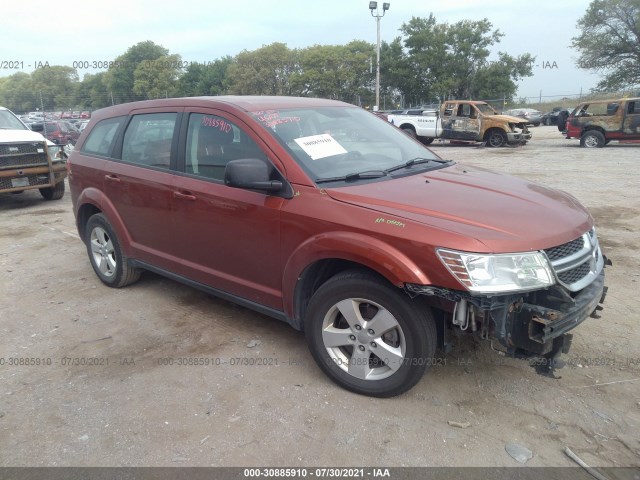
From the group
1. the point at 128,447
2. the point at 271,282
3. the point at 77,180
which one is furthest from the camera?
the point at 77,180

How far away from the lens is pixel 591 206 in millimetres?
8211

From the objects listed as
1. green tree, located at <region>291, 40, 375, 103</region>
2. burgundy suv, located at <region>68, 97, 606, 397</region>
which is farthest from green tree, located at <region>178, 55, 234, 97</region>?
burgundy suv, located at <region>68, 97, 606, 397</region>

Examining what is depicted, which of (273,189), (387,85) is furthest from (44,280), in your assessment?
(387,85)

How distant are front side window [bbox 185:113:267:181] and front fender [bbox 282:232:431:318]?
0.76m

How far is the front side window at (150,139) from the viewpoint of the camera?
410 centimetres

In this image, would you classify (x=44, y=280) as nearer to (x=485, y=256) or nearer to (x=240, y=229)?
(x=240, y=229)

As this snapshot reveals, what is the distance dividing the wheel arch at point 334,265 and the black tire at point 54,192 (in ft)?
28.7

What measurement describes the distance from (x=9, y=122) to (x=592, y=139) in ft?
60.6

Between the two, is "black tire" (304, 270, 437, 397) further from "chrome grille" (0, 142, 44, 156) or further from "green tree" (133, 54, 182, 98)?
"green tree" (133, 54, 182, 98)

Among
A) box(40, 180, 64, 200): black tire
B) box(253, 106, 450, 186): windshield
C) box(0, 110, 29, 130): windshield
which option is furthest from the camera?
box(40, 180, 64, 200): black tire

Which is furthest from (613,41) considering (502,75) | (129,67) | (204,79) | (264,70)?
(129,67)

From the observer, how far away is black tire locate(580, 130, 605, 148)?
18.3 meters

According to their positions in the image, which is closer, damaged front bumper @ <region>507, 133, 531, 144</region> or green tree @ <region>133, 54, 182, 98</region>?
damaged front bumper @ <region>507, 133, 531, 144</region>

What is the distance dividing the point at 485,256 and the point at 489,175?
4.62 feet
